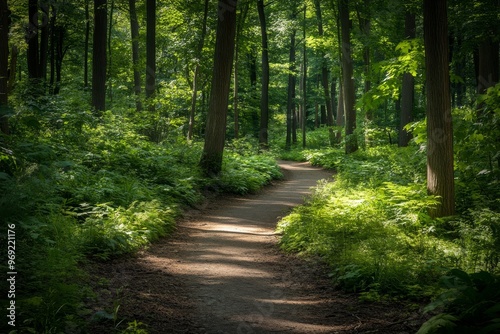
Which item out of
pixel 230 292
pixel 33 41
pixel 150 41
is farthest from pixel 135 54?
Result: pixel 230 292

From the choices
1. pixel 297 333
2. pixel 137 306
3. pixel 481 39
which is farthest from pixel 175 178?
pixel 481 39

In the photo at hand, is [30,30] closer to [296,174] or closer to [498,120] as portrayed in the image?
[296,174]

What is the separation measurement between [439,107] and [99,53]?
12837 millimetres

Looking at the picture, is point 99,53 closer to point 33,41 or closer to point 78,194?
point 33,41

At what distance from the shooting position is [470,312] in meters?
3.78

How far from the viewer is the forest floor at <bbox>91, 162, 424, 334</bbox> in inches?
192

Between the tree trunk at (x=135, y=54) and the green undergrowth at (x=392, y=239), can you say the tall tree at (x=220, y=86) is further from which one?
the tree trunk at (x=135, y=54)

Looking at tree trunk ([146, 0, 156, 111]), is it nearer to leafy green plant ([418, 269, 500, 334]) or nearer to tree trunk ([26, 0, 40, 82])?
tree trunk ([26, 0, 40, 82])

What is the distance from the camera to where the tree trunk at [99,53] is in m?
16.2

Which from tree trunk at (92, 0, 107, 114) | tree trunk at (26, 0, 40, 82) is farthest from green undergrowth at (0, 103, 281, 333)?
tree trunk at (26, 0, 40, 82)

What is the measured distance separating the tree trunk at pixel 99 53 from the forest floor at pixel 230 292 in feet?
30.8

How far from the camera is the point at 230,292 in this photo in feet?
19.6

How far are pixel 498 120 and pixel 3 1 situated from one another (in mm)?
10135

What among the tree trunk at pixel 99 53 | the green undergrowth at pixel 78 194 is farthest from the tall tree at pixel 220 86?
the tree trunk at pixel 99 53
